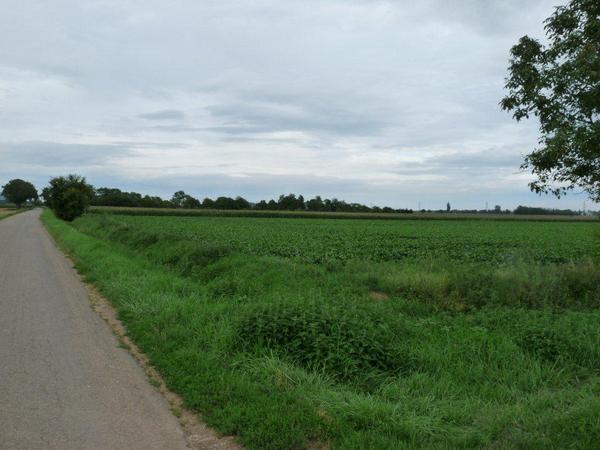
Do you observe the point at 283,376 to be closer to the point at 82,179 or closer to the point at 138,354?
the point at 138,354

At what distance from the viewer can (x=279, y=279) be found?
11.4 m

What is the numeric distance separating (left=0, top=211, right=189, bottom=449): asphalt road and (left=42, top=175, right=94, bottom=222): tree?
4886cm

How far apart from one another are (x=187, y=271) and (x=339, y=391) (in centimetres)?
914

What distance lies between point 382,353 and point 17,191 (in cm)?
17360

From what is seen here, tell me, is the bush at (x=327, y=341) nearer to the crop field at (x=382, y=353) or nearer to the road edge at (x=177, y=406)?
the crop field at (x=382, y=353)

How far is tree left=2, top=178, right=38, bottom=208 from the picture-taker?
156 m

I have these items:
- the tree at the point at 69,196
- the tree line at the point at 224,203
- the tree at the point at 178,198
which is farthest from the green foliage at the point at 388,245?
the tree at the point at 178,198

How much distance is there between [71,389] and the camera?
216 inches

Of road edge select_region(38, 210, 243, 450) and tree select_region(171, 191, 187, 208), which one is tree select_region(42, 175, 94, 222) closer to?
road edge select_region(38, 210, 243, 450)

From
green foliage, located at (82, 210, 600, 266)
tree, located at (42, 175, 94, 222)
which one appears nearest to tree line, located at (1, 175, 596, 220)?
tree, located at (42, 175, 94, 222)

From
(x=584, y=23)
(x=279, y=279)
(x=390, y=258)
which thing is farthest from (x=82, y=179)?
(x=584, y=23)

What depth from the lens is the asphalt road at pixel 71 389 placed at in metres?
4.32

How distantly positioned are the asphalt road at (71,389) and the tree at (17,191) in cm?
16691

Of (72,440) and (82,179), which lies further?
(82,179)
